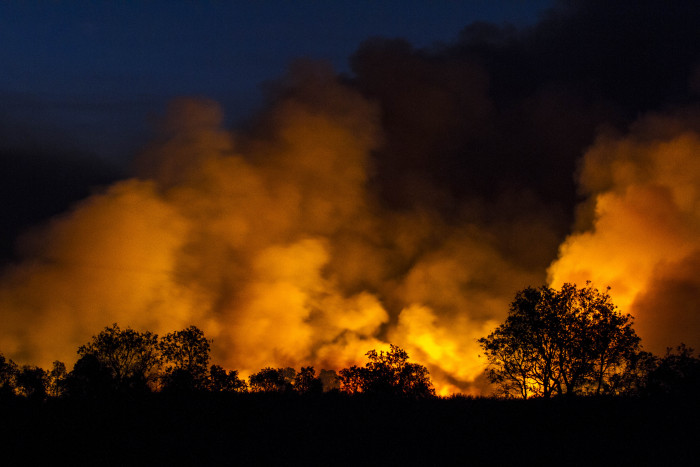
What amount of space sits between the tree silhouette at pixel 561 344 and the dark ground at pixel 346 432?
90.6ft

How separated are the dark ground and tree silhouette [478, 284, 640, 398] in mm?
27613

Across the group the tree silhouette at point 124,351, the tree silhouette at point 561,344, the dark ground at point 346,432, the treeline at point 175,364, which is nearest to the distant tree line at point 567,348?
the tree silhouette at point 561,344

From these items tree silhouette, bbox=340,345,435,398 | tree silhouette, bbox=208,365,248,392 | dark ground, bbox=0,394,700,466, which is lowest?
dark ground, bbox=0,394,700,466

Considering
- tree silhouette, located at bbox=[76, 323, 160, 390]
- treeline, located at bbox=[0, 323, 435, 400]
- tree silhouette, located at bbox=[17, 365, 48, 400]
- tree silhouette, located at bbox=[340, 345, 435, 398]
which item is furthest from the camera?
tree silhouette, located at bbox=[17, 365, 48, 400]

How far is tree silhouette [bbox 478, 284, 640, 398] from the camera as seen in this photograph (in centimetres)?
5847

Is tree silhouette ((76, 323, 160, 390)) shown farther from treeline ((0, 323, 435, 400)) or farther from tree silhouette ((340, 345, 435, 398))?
tree silhouette ((340, 345, 435, 398))

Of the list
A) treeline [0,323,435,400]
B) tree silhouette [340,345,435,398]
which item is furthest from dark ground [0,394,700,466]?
tree silhouette [340,345,435,398]

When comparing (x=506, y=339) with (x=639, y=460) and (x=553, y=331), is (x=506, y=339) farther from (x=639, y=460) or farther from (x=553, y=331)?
(x=639, y=460)

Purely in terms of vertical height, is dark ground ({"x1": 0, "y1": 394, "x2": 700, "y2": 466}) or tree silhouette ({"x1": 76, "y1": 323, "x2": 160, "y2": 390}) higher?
tree silhouette ({"x1": 76, "y1": 323, "x2": 160, "y2": 390})

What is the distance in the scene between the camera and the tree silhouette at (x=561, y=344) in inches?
2302

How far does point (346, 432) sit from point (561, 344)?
38.3 meters

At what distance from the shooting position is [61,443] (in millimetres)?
26344

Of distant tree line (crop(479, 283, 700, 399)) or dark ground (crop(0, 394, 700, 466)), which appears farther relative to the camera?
distant tree line (crop(479, 283, 700, 399))

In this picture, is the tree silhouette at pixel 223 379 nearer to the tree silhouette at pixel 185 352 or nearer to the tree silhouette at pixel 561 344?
the tree silhouette at pixel 185 352
